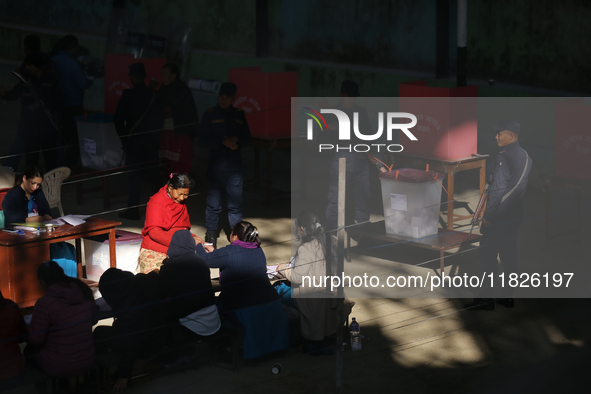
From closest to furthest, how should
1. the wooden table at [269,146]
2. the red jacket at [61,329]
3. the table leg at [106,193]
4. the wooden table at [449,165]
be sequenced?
the red jacket at [61,329]
the wooden table at [449,165]
the table leg at [106,193]
the wooden table at [269,146]

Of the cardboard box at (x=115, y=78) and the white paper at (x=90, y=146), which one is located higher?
the cardboard box at (x=115, y=78)

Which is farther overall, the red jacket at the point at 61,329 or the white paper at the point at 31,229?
the white paper at the point at 31,229

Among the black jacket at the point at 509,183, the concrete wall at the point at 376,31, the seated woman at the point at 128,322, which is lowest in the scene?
the seated woman at the point at 128,322

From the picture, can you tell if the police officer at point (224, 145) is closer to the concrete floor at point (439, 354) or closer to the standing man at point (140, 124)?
the concrete floor at point (439, 354)

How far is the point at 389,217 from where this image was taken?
27.7 ft

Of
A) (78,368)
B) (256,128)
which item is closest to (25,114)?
(256,128)

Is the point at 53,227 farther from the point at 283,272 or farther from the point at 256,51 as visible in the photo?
the point at 256,51

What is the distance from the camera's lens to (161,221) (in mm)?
7371

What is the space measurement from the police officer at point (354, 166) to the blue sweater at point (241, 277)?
2514 millimetres

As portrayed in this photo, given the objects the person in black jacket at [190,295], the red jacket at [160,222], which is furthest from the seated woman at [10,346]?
the red jacket at [160,222]

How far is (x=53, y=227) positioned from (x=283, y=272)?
216cm

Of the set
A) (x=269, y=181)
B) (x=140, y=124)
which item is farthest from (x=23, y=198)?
(x=269, y=181)

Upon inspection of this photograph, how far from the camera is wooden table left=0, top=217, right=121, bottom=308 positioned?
706cm

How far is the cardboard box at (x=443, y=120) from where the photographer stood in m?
9.01
